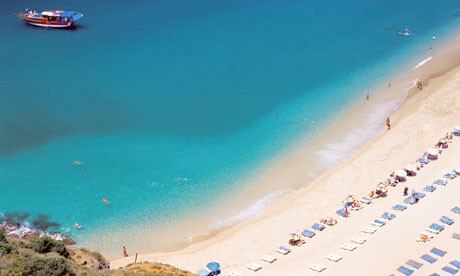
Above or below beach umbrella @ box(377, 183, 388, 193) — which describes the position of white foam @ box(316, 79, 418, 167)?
above

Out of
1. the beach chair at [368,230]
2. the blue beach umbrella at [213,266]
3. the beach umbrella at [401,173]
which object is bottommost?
the blue beach umbrella at [213,266]

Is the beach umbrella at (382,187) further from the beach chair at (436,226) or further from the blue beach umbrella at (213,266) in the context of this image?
the blue beach umbrella at (213,266)

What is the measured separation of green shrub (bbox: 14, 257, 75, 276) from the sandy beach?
969 cm

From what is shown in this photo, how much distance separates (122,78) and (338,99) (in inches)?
1045

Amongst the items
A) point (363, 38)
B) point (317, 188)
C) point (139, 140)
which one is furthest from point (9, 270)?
point (363, 38)

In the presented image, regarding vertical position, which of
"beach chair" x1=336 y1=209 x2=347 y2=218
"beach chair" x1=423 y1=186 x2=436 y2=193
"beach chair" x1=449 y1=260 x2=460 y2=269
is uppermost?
"beach chair" x1=423 y1=186 x2=436 y2=193

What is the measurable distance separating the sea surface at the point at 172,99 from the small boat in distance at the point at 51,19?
1.19m

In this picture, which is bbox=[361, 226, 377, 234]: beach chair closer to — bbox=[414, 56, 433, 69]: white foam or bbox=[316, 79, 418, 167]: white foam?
bbox=[316, 79, 418, 167]: white foam

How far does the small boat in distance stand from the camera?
70.6 m

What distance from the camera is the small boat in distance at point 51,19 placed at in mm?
70625

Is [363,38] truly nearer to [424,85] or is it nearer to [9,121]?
[424,85]

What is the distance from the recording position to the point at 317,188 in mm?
33531

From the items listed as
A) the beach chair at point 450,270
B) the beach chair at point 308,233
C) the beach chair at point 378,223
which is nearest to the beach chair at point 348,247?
the beach chair at point 308,233

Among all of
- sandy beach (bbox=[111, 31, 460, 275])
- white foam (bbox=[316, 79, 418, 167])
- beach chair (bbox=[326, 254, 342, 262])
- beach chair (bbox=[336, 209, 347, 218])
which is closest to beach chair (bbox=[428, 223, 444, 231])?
sandy beach (bbox=[111, 31, 460, 275])
